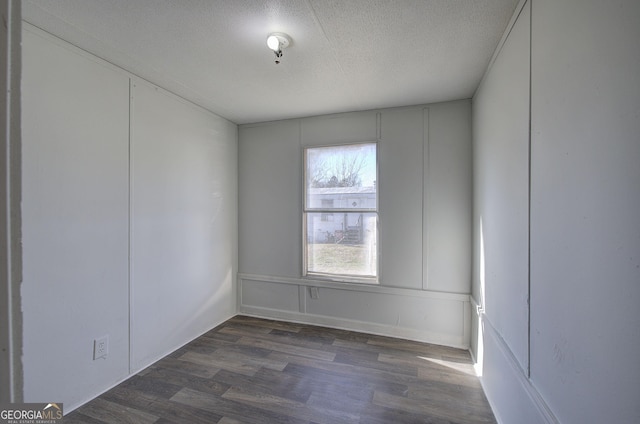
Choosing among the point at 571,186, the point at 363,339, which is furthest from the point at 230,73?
the point at 363,339

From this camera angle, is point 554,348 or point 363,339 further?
point 363,339

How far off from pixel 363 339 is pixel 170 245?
2158 millimetres

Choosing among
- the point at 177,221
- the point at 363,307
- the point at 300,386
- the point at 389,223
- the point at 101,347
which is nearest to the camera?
the point at 101,347

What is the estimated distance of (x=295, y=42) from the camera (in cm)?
184

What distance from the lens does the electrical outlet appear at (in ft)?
6.59

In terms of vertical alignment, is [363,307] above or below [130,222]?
below

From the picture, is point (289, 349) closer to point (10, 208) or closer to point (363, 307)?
point (363, 307)

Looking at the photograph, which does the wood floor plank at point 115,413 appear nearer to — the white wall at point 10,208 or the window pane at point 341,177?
the white wall at point 10,208

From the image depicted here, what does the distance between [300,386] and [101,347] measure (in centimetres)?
150

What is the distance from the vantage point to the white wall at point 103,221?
1.70m

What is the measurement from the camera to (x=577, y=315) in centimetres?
100

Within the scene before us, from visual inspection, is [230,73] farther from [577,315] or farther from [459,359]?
[459,359]

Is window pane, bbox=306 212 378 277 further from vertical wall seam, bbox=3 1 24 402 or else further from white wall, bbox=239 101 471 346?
vertical wall seam, bbox=3 1 24 402

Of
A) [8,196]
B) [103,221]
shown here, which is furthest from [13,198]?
[103,221]
